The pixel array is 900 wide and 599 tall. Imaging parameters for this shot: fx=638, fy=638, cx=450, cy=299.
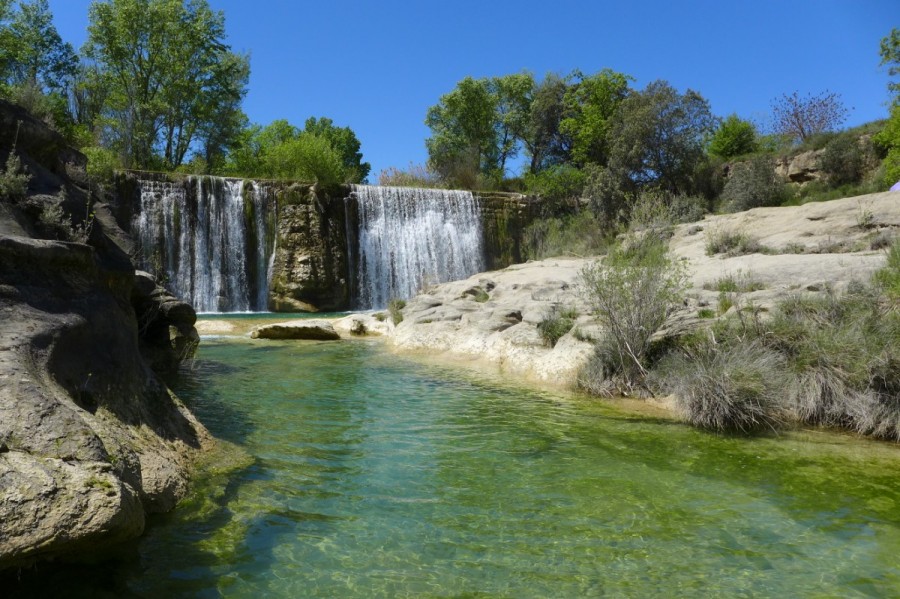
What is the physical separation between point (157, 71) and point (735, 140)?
31.6 m

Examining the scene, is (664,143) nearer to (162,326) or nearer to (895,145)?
(895,145)

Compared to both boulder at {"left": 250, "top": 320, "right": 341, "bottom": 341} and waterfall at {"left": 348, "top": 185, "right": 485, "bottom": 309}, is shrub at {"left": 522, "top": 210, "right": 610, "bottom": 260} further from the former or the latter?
boulder at {"left": 250, "top": 320, "right": 341, "bottom": 341}

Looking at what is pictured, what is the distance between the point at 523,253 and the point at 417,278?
21.3 ft

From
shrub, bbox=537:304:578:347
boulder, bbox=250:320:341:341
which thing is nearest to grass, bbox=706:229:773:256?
shrub, bbox=537:304:578:347

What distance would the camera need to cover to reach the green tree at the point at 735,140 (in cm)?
3278

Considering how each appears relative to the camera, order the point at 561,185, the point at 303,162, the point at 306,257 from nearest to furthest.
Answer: the point at 306,257, the point at 303,162, the point at 561,185

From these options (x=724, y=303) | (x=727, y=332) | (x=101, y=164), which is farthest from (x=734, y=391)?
(x=101, y=164)

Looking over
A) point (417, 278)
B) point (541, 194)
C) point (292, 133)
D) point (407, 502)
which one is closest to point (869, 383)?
point (407, 502)

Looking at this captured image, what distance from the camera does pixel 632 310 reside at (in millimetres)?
8719

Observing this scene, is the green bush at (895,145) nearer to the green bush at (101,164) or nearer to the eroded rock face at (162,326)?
the eroded rock face at (162,326)

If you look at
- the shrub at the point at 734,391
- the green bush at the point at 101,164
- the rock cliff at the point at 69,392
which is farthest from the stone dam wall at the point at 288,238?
the shrub at the point at 734,391

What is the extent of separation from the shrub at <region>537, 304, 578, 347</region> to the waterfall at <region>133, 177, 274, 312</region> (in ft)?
57.0

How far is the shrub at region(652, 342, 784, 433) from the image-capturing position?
678 centimetres

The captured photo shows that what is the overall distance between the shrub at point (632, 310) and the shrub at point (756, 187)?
1962 centimetres
